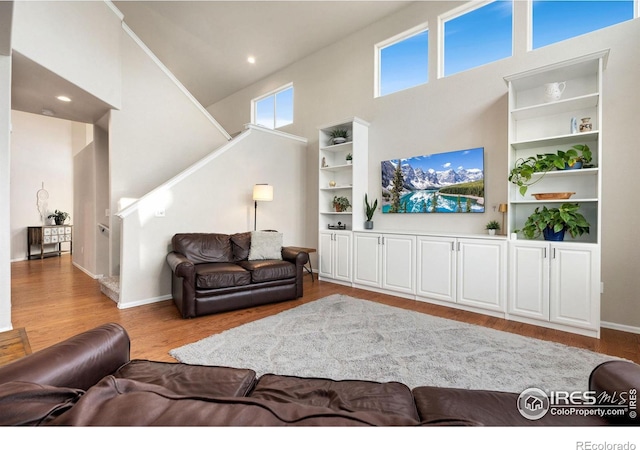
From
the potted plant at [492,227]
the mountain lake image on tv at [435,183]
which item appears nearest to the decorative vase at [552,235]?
the potted plant at [492,227]

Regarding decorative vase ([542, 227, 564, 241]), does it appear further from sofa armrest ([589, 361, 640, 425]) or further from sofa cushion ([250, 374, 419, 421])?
sofa cushion ([250, 374, 419, 421])

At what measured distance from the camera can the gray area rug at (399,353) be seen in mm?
2047

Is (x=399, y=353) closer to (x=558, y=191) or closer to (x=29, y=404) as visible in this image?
(x=29, y=404)

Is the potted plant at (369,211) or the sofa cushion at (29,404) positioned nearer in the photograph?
the sofa cushion at (29,404)

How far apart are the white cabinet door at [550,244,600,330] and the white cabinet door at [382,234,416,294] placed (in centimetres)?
151

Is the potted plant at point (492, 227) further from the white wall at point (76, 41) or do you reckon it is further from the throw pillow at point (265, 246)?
the white wall at point (76, 41)

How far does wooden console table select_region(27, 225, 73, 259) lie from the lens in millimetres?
7129

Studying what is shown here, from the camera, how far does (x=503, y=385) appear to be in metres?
1.94

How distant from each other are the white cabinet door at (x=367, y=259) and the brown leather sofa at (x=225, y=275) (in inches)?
39.3

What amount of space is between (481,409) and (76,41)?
208 inches
